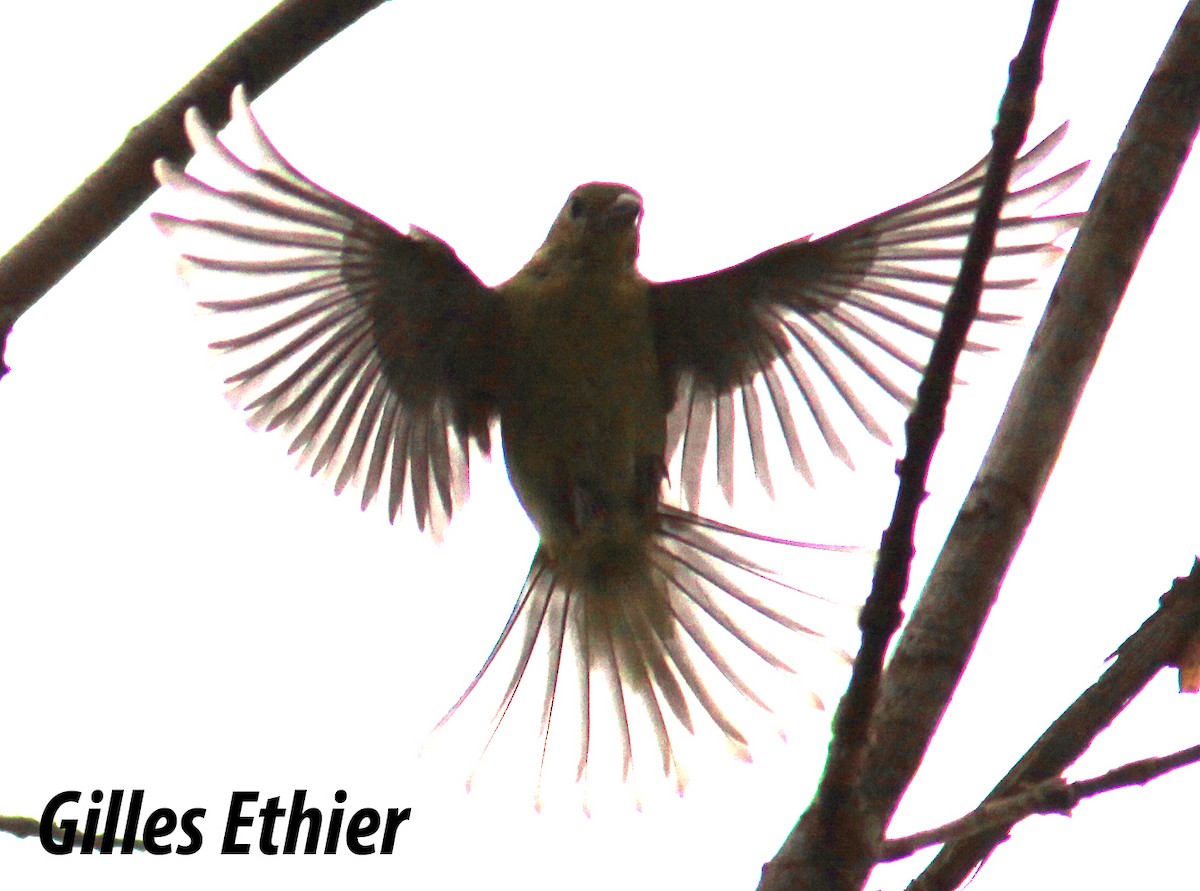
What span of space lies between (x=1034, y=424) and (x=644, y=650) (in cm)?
188

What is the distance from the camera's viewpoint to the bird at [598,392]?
4.13m

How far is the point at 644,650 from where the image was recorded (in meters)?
4.35

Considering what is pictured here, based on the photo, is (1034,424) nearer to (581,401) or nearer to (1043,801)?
(1043,801)

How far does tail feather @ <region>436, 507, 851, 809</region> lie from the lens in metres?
4.16

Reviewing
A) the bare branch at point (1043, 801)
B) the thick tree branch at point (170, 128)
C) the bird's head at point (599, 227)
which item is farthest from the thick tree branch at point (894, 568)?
the bird's head at point (599, 227)

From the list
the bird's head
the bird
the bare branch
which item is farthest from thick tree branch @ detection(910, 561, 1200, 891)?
the bird's head

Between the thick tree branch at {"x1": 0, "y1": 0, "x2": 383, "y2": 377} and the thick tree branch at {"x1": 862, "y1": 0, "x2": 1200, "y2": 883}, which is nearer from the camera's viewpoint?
the thick tree branch at {"x1": 862, "y1": 0, "x2": 1200, "y2": 883}

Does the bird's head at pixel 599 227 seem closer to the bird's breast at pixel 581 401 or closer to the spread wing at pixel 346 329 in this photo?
the bird's breast at pixel 581 401

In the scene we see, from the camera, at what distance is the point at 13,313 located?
2.67m

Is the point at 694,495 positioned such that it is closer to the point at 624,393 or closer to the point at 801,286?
the point at 624,393

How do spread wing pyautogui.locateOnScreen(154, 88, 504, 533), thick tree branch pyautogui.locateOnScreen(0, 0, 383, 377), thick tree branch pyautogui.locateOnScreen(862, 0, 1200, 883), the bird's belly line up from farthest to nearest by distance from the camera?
the bird's belly < spread wing pyautogui.locateOnScreen(154, 88, 504, 533) < thick tree branch pyautogui.locateOnScreen(0, 0, 383, 377) < thick tree branch pyautogui.locateOnScreen(862, 0, 1200, 883)

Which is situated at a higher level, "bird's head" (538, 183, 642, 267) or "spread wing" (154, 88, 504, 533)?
"bird's head" (538, 183, 642, 267)

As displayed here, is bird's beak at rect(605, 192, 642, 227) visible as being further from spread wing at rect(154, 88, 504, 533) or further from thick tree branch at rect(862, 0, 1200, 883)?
thick tree branch at rect(862, 0, 1200, 883)

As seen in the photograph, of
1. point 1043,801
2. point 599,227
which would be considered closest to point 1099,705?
point 1043,801
